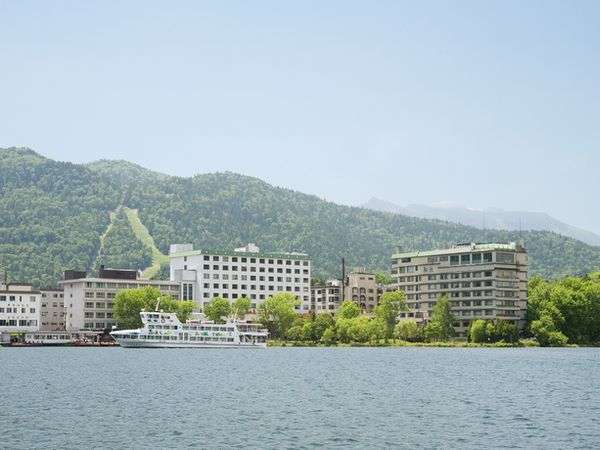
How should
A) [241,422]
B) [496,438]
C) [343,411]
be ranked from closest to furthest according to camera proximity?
[496,438]
[241,422]
[343,411]

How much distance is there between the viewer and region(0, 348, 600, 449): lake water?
5844 centimetres

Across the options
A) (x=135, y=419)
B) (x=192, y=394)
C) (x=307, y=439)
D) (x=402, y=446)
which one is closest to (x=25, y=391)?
(x=192, y=394)

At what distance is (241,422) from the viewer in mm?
66000

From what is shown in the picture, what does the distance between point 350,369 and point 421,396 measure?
4119 cm

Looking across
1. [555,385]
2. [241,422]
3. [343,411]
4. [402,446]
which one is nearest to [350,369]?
[555,385]

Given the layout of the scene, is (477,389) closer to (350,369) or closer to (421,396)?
(421,396)

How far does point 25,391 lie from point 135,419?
26.1 m

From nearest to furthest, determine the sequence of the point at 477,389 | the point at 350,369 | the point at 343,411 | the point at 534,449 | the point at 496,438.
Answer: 1. the point at 534,449
2. the point at 496,438
3. the point at 343,411
4. the point at 477,389
5. the point at 350,369

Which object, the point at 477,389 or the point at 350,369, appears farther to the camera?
the point at 350,369

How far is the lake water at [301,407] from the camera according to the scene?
58.4m

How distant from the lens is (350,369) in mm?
127438

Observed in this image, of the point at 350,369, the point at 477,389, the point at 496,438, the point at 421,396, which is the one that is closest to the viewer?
the point at 496,438

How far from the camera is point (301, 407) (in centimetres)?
7600

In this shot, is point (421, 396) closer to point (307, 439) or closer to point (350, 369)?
point (307, 439)
